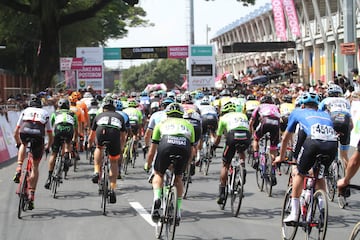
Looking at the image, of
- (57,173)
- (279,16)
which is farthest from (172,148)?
(279,16)

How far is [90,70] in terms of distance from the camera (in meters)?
39.3

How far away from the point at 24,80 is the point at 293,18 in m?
22.3

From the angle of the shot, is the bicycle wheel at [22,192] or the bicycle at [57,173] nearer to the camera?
the bicycle wheel at [22,192]

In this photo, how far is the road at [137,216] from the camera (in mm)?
9023

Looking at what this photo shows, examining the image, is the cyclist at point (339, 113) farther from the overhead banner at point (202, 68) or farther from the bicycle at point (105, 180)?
the overhead banner at point (202, 68)

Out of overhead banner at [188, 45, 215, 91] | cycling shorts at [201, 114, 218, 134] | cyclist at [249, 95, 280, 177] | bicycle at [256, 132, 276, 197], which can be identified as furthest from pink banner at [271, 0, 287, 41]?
bicycle at [256, 132, 276, 197]

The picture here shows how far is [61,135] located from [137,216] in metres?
3.44

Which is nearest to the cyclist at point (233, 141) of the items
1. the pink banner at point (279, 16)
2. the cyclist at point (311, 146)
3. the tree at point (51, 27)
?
the cyclist at point (311, 146)

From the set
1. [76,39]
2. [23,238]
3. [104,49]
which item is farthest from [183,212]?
[76,39]

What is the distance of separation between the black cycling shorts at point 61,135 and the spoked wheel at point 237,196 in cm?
411

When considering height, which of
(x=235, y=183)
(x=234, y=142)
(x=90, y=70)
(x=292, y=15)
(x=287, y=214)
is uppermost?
(x=292, y=15)

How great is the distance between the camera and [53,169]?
1266cm

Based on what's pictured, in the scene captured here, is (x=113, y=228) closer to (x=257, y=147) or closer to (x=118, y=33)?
(x=257, y=147)

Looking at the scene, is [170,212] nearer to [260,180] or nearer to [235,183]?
[235,183]
